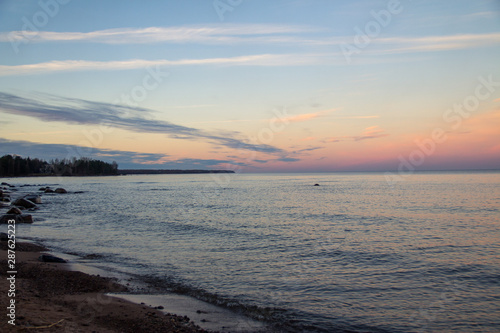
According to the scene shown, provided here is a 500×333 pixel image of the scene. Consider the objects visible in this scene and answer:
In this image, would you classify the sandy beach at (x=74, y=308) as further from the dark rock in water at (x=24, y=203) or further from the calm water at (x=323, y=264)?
the dark rock in water at (x=24, y=203)

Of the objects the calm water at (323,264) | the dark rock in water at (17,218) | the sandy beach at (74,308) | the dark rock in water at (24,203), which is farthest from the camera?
the dark rock in water at (24,203)

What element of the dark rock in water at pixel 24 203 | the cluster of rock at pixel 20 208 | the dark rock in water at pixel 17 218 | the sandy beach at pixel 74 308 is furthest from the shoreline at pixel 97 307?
the dark rock in water at pixel 24 203

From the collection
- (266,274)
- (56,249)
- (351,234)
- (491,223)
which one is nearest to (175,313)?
(266,274)

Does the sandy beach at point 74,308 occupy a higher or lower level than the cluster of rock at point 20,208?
higher

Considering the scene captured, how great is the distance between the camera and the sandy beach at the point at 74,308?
8.32 m

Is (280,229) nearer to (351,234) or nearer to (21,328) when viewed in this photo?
(351,234)

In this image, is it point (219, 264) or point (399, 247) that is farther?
point (399, 247)

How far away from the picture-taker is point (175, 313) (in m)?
10.1

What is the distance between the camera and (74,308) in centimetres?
990

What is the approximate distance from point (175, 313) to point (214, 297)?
1.96 meters

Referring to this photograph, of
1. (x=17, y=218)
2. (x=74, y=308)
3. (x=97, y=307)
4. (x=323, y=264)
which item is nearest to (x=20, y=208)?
(x=17, y=218)

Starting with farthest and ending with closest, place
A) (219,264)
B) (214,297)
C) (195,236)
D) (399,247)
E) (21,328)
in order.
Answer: (195,236), (399,247), (219,264), (214,297), (21,328)

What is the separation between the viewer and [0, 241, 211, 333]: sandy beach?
832 cm

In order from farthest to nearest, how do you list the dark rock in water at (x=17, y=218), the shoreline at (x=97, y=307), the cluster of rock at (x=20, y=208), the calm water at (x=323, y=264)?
the cluster of rock at (x=20, y=208) < the dark rock in water at (x=17, y=218) < the calm water at (x=323, y=264) < the shoreline at (x=97, y=307)
